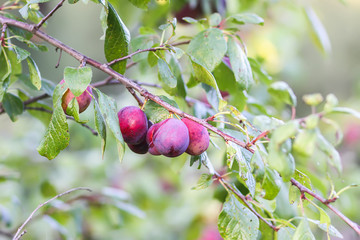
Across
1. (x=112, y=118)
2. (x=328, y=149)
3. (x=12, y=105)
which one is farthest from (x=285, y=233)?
(x=12, y=105)

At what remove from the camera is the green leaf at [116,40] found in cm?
75

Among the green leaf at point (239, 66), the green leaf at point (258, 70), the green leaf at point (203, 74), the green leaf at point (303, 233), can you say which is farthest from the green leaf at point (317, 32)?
the green leaf at point (303, 233)

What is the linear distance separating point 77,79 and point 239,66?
31 centimetres

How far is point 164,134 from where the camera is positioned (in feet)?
2.02

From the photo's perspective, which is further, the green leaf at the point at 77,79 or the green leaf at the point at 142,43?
the green leaf at the point at 142,43

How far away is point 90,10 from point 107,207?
2.44 metres

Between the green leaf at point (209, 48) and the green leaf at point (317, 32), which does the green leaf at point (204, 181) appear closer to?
the green leaf at point (209, 48)

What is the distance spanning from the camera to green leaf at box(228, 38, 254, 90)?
2.66 feet

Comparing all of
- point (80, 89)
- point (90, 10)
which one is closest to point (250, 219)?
point (80, 89)

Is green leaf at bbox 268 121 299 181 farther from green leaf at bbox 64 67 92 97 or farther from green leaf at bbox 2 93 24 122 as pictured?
green leaf at bbox 2 93 24 122

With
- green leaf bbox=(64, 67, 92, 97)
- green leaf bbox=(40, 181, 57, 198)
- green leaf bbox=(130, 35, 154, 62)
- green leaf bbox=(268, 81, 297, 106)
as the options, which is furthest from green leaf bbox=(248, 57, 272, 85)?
green leaf bbox=(40, 181, 57, 198)

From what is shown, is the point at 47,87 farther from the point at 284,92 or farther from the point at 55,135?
the point at 284,92

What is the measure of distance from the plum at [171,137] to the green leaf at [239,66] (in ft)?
0.72

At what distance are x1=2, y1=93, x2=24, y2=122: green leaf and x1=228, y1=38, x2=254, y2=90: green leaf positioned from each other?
1.36ft
